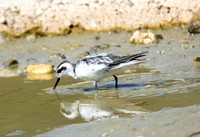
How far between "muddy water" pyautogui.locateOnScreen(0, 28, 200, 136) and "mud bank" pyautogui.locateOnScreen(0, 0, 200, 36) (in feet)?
1.42

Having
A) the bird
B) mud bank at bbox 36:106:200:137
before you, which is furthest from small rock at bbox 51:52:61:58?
mud bank at bbox 36:106:200:137

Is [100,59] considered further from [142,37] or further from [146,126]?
[142,37]

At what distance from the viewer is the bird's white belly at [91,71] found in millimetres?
6957

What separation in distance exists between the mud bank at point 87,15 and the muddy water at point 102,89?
0.43m

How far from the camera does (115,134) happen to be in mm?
4055

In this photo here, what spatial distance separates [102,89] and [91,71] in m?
0.47

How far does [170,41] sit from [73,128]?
20.9 ft

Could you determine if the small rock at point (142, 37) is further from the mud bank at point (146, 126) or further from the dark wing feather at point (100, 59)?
the mud bank at point (146, 126)

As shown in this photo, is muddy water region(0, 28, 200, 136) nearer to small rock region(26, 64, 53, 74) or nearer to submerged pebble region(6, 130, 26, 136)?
submerged pebble region(6, 130, 26, 136)

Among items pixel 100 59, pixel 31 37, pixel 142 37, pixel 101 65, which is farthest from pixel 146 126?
pixel 31 37

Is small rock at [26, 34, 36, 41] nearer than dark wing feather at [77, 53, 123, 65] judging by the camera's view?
No

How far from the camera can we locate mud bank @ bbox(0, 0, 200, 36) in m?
10.9

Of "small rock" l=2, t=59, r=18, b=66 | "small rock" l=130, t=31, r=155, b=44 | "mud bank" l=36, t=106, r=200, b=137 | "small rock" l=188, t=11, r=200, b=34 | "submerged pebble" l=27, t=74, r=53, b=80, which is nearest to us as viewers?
"mud bank" l=36, t=106, r=200, b=137

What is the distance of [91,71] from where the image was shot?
22.9ft
